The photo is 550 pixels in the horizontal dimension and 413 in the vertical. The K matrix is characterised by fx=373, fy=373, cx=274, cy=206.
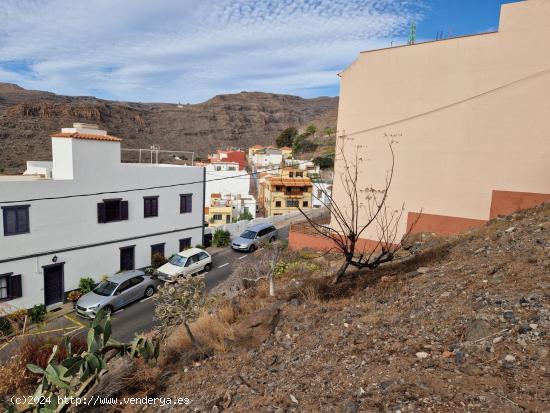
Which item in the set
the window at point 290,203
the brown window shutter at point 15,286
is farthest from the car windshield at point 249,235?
the window at point 290,203

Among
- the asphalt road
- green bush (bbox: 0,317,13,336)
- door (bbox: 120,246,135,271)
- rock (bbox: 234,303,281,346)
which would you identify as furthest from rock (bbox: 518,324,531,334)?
door (bbox: 120,246,135,271)

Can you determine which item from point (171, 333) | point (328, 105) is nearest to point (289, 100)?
point (328, 105)

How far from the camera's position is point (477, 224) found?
12297 mm

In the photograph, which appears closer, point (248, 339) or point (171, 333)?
point (248, 339)

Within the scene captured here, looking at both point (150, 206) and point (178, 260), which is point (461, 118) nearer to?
point (178, 260)

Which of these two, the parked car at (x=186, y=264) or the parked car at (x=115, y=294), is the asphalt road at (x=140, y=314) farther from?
the parked car at (x=186, y=264)

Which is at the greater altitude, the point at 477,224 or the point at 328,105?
the point at 328,105

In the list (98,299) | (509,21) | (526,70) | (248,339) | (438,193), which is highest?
(509,21)

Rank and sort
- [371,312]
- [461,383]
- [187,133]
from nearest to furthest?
[461,383] < [371,312] < [187,133]

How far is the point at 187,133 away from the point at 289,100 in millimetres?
74787

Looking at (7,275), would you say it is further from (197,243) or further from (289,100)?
(289,100)

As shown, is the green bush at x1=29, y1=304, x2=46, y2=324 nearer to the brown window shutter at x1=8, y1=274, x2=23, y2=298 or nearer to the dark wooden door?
the brown window shutter at x1=8, y1=274, x2=23, y2=298

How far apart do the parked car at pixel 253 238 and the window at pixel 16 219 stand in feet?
Answer: 36.3

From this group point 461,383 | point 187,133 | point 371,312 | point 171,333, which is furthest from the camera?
point 187,133
